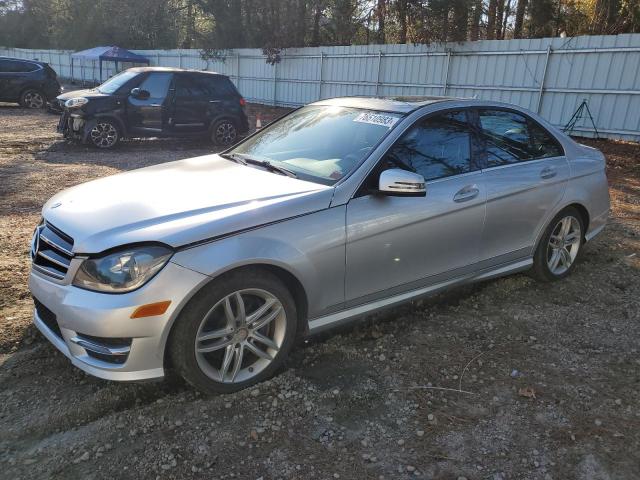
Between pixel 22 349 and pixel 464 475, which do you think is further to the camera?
pixel 22 349

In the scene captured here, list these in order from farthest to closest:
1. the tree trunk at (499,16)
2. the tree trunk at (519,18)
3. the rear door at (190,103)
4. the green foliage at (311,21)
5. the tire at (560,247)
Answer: the tree trunk at (499,16), the tree trunk at (519,18), the green foliage at (311,21), the rear door at (190,103), the tire at (560,247)

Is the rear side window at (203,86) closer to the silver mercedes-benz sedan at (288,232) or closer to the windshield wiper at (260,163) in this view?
the silver mercedes-benz sedan at (288,232)

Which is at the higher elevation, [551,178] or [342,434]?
[551,178]

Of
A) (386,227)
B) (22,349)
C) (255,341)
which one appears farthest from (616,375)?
(22,349)

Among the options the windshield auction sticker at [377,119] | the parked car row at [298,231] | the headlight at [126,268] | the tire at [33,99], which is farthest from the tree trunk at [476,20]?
the headlight at [126,268]

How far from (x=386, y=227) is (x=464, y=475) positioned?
151cm

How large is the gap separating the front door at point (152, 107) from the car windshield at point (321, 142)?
25.6ft

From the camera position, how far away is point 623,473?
2549mm

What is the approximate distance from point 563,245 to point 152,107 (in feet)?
30.4

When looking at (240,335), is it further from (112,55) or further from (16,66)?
(112,55)

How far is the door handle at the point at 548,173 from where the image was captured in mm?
4410

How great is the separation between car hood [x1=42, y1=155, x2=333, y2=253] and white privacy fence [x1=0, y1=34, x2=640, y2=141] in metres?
10.8

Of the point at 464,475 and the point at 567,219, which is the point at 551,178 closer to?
the point at 567,219

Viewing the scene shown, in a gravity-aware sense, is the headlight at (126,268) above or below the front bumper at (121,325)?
above
